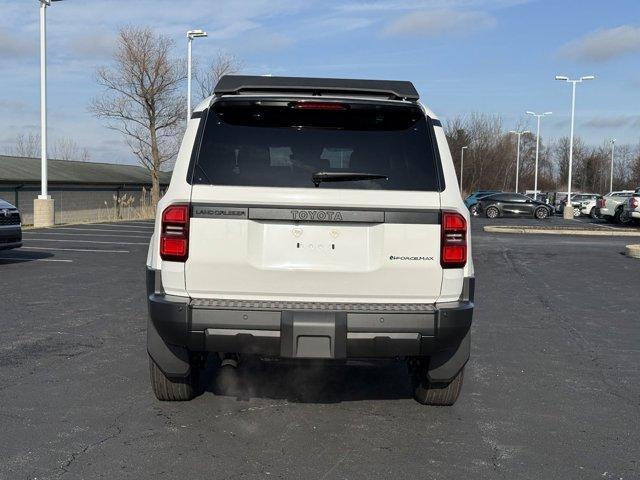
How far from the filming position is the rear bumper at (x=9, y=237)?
1249 centimetres

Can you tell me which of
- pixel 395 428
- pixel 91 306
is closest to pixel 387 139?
pixel 395 428

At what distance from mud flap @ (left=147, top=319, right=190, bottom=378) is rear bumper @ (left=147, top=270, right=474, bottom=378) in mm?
312

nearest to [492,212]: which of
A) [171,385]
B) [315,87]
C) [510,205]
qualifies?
[510,205]

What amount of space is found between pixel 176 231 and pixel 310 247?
0.77 meters

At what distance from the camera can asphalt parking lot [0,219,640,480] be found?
404 cm

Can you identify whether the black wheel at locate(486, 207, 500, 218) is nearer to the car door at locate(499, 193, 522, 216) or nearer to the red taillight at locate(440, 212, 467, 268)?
the car door at locate(499, 193, 522, 216)

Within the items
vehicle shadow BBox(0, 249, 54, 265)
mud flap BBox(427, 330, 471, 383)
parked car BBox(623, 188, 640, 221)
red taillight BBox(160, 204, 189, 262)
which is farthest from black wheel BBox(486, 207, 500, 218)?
red taillight BBox(160, 204, 189, 262)

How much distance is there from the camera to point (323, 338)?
164 inches

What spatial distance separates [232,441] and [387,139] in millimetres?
2035

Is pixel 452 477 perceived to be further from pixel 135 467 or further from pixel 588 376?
pixel 588 376

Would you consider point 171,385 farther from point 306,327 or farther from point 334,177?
point 334,177

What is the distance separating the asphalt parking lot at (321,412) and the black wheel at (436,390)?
7 cm

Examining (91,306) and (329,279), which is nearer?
(329,279)

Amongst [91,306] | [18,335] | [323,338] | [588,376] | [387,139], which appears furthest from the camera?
[91,306]
